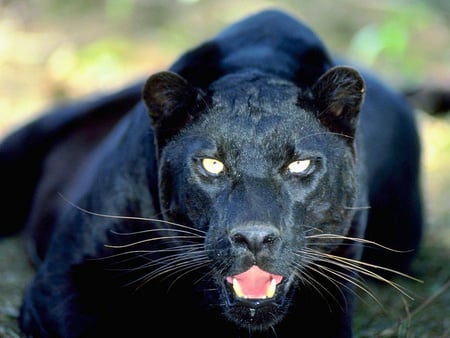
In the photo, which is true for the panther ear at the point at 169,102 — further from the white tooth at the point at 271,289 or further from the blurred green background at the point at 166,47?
the blurred green background at the point at 166,47

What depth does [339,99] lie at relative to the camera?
3.47 meters

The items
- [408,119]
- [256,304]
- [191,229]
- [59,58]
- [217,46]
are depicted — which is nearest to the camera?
[256,304]

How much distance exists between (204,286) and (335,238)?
1.65 feet

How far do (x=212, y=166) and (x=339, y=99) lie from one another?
0.52m

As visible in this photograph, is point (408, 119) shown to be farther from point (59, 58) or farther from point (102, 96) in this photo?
point (59, 58)

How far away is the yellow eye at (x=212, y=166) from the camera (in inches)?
129

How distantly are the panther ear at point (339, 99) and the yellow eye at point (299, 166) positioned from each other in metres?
0.24

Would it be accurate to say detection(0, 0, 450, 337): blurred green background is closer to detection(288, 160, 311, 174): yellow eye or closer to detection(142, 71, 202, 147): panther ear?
detection(142, 71, 202, 147): panther ear

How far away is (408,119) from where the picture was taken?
4.95 m

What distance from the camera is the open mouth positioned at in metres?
3.13

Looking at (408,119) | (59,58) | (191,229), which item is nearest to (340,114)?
(191,229)

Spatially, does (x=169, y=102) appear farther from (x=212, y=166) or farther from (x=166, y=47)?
(x=166, y=47)

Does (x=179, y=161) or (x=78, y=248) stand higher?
(x=179, y=161)

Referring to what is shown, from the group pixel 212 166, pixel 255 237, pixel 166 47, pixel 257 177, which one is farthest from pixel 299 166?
pixel 166 47
